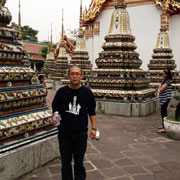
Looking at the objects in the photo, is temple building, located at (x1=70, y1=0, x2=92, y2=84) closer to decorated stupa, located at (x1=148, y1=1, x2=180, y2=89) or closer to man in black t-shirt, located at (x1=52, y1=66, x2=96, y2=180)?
decorated stupa, located at (x1=148, y1=1, x2=180, y2=89)

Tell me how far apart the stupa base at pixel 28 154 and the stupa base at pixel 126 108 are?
4.10m

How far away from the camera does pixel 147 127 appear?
6.39m

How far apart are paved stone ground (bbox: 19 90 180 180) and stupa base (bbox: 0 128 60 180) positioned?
0.12 m

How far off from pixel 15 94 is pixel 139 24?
677 inches

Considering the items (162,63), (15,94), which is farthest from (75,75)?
(162,63)

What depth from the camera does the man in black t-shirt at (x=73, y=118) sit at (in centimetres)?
281

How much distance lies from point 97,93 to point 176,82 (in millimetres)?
6653

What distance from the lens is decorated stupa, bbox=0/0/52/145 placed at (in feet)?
11.1

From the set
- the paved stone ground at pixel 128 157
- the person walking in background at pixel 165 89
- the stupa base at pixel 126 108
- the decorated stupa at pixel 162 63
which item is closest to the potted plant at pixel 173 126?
the paved stone ground at pixel 128 157

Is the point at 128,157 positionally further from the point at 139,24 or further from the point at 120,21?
the point at 139,24

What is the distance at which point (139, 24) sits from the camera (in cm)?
1894

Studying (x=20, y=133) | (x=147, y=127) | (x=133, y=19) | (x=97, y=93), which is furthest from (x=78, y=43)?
(x=20, y=133)

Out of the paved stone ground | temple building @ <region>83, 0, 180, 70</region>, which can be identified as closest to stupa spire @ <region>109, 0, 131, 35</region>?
the paved stone ground

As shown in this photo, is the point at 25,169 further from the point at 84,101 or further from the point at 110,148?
the point at 110,148
